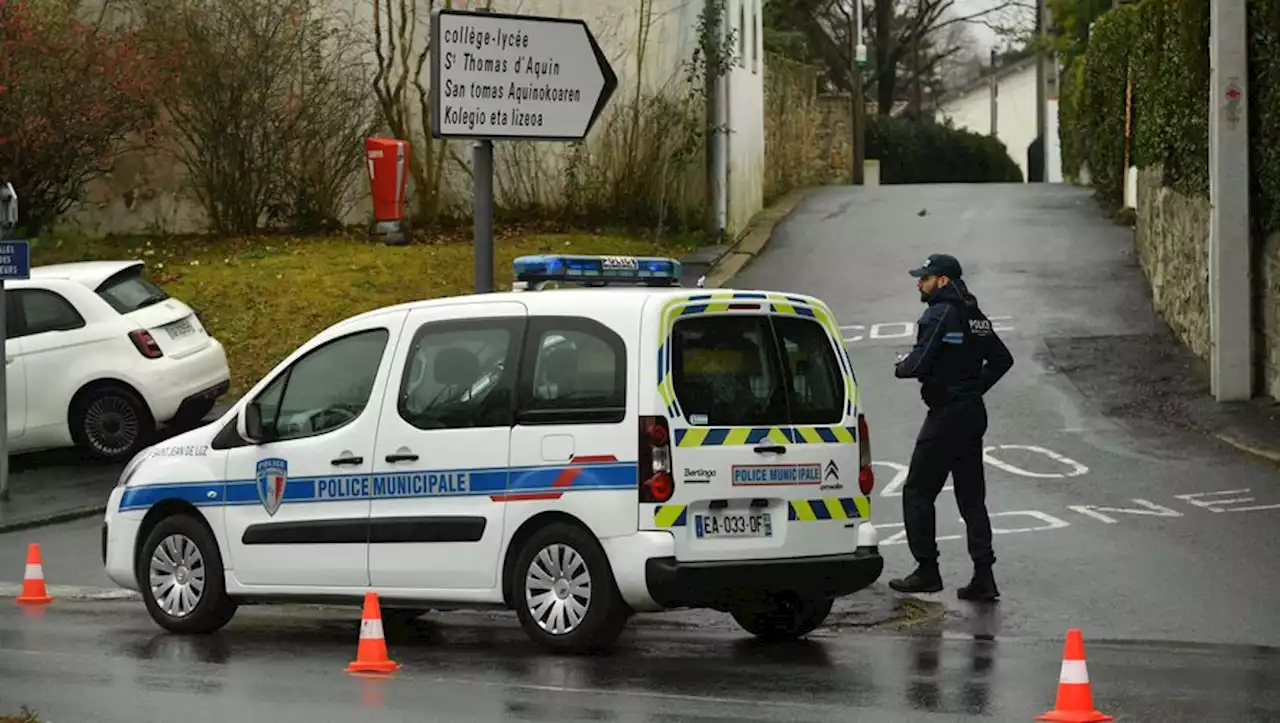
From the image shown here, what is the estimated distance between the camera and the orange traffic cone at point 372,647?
1020 centimetres

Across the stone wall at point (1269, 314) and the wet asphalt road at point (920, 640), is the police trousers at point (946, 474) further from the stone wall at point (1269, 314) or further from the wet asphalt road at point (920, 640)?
the stone wall at point (1269, 314)

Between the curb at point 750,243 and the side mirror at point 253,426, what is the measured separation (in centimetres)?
1258

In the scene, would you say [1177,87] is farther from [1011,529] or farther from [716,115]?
[716,115]

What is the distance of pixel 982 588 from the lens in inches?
481

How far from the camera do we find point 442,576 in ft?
35.2

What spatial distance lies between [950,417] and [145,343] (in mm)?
9227

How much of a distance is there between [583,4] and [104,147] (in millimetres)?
6697

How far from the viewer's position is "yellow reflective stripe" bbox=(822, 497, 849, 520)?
10602 mm

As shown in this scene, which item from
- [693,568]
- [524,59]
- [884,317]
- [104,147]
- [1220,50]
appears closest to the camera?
[693,568]

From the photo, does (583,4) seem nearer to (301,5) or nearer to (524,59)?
(301,5)

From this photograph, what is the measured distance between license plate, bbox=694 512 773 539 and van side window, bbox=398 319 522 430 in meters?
1.09

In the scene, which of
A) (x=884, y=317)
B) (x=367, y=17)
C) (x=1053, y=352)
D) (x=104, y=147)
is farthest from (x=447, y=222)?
(x=1053, y=352)

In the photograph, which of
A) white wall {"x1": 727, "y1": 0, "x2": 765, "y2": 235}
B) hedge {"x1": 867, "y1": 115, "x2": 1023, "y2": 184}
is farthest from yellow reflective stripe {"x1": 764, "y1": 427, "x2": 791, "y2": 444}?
hedge {"x1": 867, "y1": 115, "x2": 1023, "y2": 184}

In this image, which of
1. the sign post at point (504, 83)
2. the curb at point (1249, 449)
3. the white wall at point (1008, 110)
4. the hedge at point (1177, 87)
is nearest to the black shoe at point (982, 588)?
the sign post at point (504, 83)
